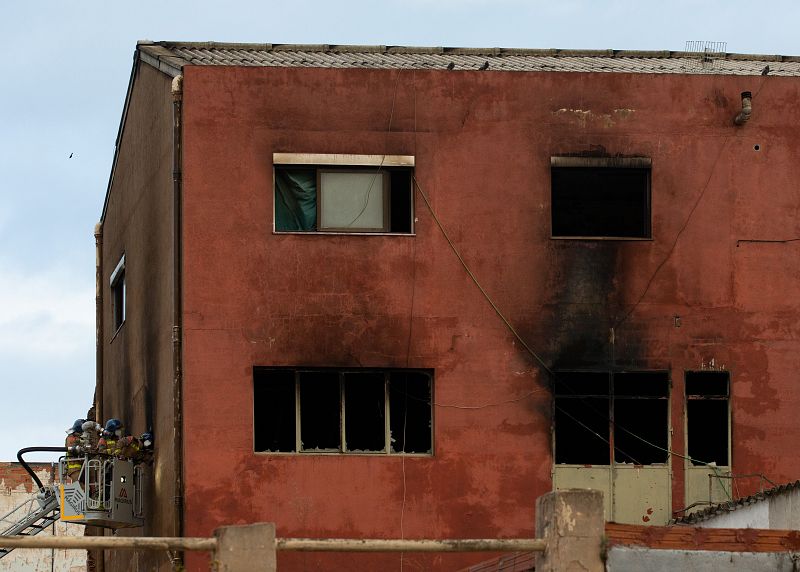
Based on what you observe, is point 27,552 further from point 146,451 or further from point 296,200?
point 296,200

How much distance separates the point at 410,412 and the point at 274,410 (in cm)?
220

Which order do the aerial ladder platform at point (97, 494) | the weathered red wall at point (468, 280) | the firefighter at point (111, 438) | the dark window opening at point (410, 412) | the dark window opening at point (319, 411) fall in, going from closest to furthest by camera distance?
the weathered red wall at point (468, 280), the dark window opening at point (319, 411), the dark window opening at point (410, 412), the aerial ladder platform at point (97, 494), the firefighter at point (111, 438)

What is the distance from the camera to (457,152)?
1133 inches

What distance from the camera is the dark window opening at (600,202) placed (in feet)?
95.3

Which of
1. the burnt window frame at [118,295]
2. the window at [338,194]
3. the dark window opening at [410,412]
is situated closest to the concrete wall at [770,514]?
the dark window opening at [410,412]

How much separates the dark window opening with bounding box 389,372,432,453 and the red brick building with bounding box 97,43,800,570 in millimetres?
36

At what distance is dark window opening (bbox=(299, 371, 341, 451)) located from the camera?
28.2 metres

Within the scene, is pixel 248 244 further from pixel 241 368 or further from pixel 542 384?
pixel 542 384

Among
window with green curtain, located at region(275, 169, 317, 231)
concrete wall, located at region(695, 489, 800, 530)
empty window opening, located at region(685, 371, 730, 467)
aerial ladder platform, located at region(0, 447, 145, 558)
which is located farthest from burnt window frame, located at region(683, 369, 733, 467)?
aerial ladder platform, located at region(0, 447, 145, 558)

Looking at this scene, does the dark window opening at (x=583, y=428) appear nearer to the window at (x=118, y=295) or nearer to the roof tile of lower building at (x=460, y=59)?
the roof tile of lower building at (x=460, y=59)

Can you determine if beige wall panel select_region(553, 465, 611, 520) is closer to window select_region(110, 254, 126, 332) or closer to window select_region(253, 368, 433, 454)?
window select_region(253, 368, 433, 454)

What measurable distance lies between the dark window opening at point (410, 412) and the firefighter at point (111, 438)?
5.09 meters

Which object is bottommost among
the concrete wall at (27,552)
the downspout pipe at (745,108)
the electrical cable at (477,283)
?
the concrete wall at (27,552)

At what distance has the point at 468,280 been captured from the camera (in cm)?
2864
